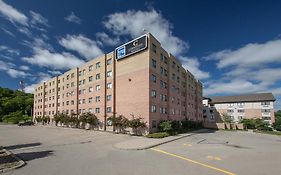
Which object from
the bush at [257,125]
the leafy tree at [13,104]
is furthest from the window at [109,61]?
the leafy tree at [13,104]

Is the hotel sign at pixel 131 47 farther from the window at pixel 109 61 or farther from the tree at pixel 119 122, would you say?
the tree at pixel 119 122

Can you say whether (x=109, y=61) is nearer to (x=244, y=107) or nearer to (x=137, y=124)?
(x=137, y=124)

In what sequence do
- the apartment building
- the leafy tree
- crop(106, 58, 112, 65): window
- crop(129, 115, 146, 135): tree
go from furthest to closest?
the leafy tree
crop(106, 58, 112, 65): window
the apartment building
crop(129, 115, 146, 135): tree

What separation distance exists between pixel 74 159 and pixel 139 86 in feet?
A: 61.6

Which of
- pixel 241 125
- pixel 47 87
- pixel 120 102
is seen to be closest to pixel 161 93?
pixel 120 102

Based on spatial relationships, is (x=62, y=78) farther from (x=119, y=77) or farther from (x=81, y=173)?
(x=81, y=173)

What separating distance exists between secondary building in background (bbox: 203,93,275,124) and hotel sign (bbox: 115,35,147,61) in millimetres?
60325

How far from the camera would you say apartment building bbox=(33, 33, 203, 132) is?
1158 inches

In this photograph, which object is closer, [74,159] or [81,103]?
[74,159]

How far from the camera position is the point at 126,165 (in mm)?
10898

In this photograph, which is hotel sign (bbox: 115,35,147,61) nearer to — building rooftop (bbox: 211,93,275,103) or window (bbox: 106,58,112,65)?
window (bbox: 106,58,112,65)

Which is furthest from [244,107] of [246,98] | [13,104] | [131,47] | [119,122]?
[13,104]

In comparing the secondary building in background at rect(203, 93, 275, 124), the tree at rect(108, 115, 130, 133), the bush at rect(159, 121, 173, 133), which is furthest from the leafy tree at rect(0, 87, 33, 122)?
the secondary building in background at rect(203, 93, 275, 124)

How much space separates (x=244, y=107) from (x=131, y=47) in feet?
208
